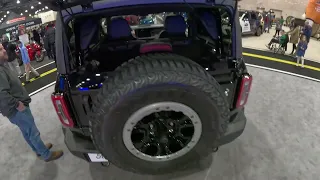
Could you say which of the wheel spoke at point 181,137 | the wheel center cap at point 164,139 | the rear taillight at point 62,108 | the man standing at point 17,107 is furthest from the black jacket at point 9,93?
the wheel spoke at point 181,137

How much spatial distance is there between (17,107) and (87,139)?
1042 mm

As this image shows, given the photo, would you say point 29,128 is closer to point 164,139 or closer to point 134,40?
point 134,40

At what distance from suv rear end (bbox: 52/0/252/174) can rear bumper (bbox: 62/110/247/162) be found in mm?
10

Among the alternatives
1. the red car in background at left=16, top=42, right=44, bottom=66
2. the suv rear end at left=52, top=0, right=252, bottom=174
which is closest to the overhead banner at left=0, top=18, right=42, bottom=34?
the red car in background at left=16, top=42, right=44, bottom=66

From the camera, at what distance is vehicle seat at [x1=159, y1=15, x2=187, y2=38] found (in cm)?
324

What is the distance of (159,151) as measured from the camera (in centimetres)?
216

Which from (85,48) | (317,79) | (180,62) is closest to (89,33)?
(85,48)

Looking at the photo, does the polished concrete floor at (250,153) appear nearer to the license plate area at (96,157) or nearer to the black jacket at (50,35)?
the license plate area at (96,157)

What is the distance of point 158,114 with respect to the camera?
6.63 ft

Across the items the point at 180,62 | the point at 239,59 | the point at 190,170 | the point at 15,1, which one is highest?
the point at 15,1

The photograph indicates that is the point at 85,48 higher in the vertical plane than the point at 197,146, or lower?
higher

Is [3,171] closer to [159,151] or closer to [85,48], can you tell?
[85,48]

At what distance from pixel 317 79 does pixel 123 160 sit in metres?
5.12

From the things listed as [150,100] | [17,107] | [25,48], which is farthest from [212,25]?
[25,48]
